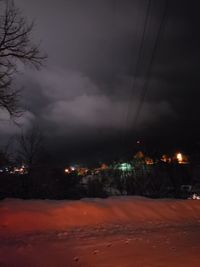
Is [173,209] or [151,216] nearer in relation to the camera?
[151,216]

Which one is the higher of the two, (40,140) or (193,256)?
(40,140)

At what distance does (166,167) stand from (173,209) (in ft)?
36.4

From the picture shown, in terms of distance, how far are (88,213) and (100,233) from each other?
283cm

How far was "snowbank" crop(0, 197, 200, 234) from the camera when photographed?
46.8 ft

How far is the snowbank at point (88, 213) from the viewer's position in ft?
46.8

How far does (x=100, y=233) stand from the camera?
1323cm

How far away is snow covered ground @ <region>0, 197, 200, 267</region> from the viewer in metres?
9.44

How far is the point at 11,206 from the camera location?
1566cm

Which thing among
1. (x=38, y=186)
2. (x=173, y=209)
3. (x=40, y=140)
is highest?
(x=40, y=140)

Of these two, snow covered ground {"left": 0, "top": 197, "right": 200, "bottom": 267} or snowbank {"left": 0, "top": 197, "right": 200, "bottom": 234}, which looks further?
snowbank {"left": 0, "top": 197, "right": 200, "bottom": 234}

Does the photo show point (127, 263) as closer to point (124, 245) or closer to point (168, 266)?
point (168, 266)

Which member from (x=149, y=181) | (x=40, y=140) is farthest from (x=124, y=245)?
(x=40, y=140)

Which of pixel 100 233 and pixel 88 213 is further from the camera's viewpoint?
pixel 88 213

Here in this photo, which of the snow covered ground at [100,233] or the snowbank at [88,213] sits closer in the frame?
the snow covered ground at [100,233]
